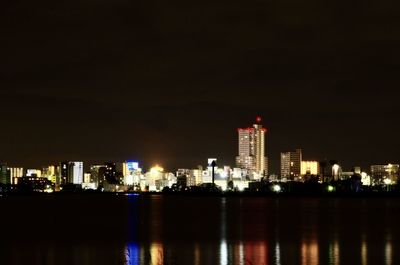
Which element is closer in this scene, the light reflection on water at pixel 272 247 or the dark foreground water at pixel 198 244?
the light reflection on water at pixel 272 247

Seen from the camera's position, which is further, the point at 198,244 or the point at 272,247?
the point at 198,244

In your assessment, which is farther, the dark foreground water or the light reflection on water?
the dark foreground water

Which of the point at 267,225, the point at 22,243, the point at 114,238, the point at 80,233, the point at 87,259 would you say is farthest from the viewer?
the point at 267,225

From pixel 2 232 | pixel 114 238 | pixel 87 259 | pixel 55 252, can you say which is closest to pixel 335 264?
pixel 87 259

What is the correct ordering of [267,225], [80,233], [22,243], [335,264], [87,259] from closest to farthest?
[335,264]
[87,259]
[22,243]
[80,233]
[267,225]

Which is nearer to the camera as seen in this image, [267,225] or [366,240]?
[366,240]

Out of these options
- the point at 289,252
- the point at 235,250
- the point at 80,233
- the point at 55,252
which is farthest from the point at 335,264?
Result: the point at 80,233

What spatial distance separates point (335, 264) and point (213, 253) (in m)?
7.14

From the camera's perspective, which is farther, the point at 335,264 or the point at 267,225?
the point at 267,225

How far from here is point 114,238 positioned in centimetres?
4594

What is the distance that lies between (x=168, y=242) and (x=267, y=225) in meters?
18.8

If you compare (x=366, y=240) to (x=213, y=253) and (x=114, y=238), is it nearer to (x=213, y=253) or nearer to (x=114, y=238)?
(x=213, y=253)

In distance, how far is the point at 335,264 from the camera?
104ft

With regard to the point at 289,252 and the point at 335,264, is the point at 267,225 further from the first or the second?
the point at 335,264
